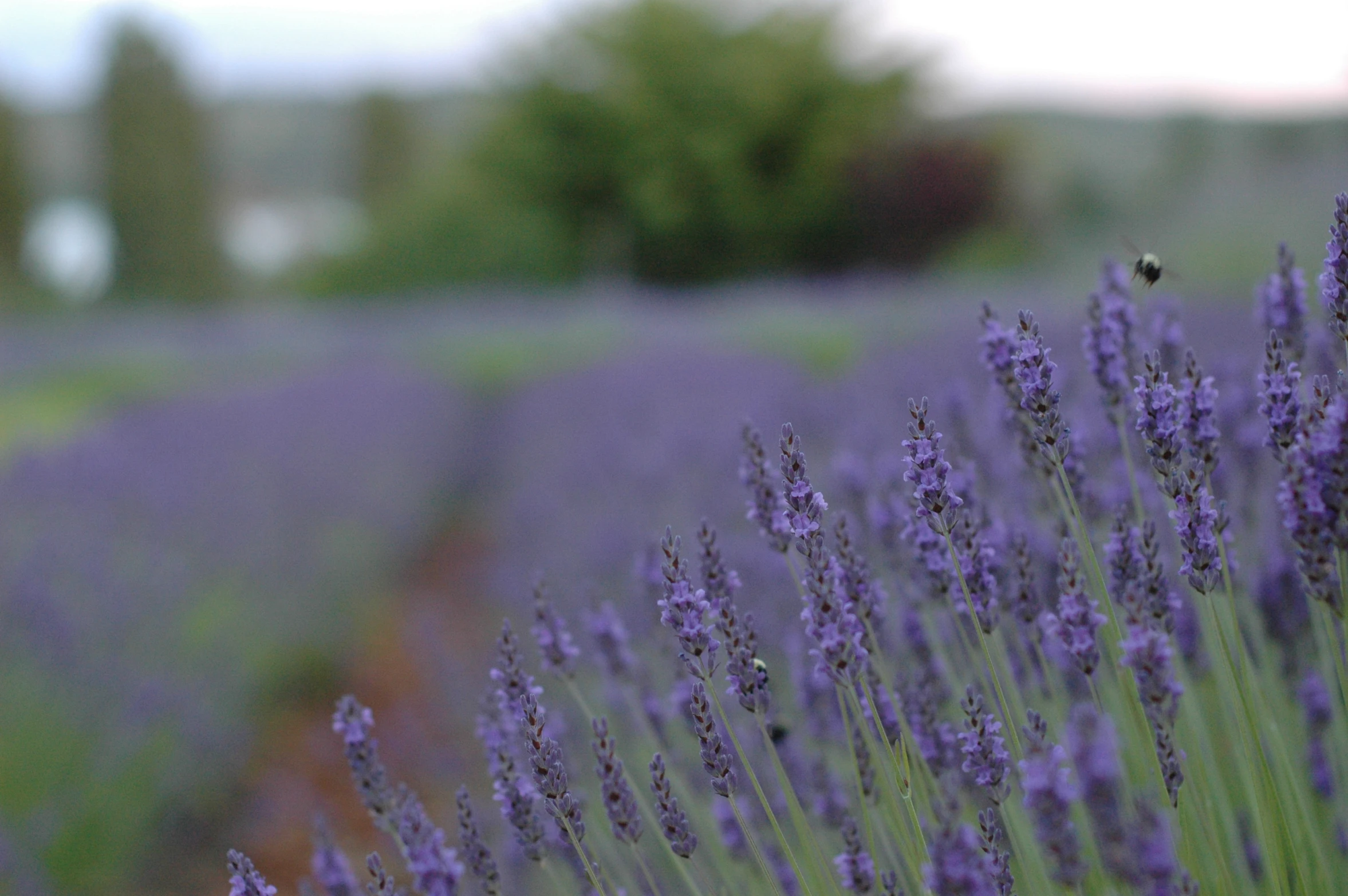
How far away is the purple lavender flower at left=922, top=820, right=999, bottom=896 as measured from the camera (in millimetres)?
776

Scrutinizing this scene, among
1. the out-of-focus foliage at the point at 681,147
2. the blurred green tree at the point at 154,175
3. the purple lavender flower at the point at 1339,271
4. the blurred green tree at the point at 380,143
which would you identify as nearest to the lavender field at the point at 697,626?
the purple lavender flower at the point at 1339,271

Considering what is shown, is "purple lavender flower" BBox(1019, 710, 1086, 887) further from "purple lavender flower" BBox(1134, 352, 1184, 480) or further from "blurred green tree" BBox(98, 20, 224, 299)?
"blurred green tree" BBox(98, 20, 224, 299)

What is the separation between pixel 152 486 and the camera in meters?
4.90

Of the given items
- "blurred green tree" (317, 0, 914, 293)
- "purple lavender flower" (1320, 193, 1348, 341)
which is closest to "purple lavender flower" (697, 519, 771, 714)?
"purple lavender flower" (1320, 193, 1348, 341)

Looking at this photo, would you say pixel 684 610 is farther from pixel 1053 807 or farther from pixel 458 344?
pixel 458 344

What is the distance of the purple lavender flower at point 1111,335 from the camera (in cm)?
132

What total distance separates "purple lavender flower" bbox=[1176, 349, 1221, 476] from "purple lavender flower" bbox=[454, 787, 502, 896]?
0.75 meters

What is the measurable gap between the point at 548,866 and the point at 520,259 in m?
18.1

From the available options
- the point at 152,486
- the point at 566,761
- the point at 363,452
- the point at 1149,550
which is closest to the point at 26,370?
the point at 363,452

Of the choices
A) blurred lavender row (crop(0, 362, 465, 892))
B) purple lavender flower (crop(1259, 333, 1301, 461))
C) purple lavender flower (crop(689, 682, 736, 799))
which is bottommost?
blurred lavender row (crop(0, 362, 465, 892))

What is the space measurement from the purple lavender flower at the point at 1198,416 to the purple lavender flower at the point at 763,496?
1.28 feet

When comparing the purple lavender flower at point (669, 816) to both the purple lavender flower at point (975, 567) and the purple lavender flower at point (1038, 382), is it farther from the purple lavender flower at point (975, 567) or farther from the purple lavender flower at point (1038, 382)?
the purple lavender flower at point (1038, 382)

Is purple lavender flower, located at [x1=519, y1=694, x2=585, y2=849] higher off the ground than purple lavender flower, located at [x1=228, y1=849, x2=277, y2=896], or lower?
higher

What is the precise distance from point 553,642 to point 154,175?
23.4 meters
